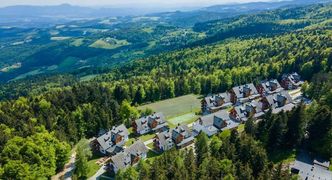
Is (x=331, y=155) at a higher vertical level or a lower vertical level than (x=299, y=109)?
lower

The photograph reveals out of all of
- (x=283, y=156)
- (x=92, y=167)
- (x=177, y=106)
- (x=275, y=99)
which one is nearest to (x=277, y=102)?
(x=275, y=99)

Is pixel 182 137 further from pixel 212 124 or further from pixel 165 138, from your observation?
pixel 212 124

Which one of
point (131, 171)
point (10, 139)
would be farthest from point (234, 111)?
point (10, 139)

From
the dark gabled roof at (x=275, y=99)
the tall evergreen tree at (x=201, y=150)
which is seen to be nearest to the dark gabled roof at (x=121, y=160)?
the tall evergreen tree at (x=201, y=150)

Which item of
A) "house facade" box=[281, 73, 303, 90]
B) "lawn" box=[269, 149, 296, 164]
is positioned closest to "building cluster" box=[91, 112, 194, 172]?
"lawn" box=[269, 149, 296, 164]

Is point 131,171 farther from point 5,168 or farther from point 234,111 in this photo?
point 234,111

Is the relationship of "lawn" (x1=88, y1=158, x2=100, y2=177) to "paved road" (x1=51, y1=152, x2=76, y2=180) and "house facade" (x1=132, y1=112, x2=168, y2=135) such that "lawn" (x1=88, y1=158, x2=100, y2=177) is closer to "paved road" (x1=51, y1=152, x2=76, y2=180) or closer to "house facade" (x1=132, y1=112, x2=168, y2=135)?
"paved road" (x1=51, y1=152, x2=76, y2=180)

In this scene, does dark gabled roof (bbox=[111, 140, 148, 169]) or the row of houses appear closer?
dark gabled roof (bbox=[111, 140, 148, 169])
